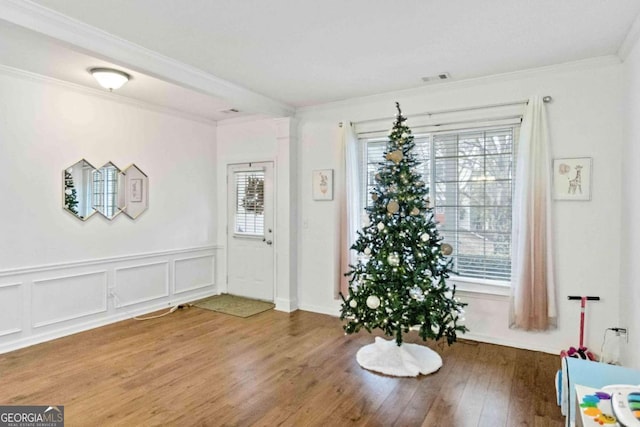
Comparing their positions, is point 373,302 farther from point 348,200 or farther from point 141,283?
point 141,283

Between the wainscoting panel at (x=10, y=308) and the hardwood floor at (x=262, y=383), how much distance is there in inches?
9.7

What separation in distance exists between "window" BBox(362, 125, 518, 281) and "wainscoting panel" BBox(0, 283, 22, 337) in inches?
172

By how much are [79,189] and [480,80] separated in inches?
177

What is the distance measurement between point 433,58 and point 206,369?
11.1 feet

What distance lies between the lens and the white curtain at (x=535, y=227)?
3447 mm

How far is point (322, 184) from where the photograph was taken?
483 centimetres

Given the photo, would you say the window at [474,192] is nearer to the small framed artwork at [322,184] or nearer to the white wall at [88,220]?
the small framed artwork at [322,184]

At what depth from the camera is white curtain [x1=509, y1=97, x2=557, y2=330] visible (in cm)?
345

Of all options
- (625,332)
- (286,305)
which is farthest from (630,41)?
(286,305)

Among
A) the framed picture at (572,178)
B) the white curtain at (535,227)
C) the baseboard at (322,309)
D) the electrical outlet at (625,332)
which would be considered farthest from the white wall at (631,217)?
the baseboard at (322,309)

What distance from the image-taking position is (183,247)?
5355mm

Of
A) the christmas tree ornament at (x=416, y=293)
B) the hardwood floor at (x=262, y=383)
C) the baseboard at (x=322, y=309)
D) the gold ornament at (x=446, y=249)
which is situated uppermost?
the gold ornament at (x=446, y=249)

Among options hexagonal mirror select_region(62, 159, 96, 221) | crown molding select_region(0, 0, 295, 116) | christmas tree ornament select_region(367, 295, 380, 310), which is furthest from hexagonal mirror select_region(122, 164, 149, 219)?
christmas tree ornament select_region(367, 295, 380, 310)

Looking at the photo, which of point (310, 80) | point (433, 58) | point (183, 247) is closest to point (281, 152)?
point (310, 80)
